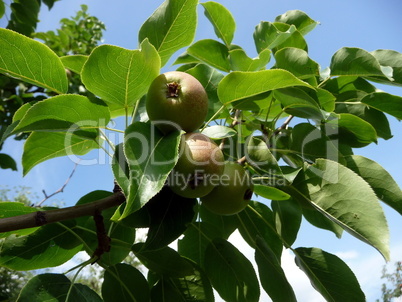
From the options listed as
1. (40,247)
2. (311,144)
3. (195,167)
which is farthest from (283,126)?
(40,247)

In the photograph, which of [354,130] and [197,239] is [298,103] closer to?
[354,130]

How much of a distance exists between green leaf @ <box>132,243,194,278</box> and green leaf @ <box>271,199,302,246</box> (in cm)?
37

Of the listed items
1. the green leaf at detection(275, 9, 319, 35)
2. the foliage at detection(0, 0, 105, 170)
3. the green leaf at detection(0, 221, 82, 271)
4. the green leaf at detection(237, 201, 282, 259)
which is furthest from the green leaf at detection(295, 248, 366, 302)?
the foliage at detection(0, 0, 105, 170)

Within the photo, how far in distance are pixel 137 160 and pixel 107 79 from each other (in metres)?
0.28

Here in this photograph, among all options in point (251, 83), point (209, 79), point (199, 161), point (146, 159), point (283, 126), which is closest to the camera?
point (146, 159)

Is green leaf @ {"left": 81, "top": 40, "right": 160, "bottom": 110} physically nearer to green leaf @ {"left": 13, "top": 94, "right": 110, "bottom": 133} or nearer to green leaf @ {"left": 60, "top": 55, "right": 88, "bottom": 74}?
green leaf @ {"left": 13, "top": 94, "right": 110, "bottom": 133}

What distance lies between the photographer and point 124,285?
134 centimetres

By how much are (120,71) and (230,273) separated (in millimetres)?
810

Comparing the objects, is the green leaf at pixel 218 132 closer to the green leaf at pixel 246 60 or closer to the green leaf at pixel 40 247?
the green leaf at pixel 246 60

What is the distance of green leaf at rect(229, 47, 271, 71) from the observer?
4.44ft

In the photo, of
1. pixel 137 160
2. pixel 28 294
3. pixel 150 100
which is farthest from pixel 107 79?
pixel 28 294

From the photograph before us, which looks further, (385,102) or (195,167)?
(385,102)

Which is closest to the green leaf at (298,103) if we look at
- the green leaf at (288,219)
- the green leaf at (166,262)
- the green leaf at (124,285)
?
the green leaf at (288,219)

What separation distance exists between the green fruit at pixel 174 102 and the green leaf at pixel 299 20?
2.74 ft
